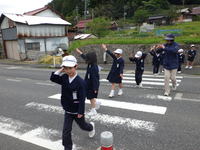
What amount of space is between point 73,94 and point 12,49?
2528 cm

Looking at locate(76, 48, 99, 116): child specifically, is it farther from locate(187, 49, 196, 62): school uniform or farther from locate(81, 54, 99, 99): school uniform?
locate(187, 49, 196, 62): school uniform

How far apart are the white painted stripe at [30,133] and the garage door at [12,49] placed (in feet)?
70.0

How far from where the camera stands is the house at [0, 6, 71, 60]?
23812 millimetres

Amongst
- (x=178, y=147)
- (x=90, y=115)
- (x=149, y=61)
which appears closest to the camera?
(x=178, y=147)

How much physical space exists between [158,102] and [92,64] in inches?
104

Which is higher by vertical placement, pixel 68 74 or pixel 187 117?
pixel 68 74

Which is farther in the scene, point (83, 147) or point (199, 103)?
point (199, 103)

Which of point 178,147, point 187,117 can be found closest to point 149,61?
point 187,117

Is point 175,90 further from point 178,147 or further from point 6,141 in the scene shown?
point 6,141

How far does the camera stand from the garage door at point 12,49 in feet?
79.9

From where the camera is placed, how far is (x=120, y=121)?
189 inches

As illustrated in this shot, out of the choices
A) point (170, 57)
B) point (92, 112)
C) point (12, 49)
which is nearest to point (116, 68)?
point (170, 57)

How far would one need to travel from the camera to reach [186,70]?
463 inches

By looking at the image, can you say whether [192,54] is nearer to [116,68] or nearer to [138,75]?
[138,75]
